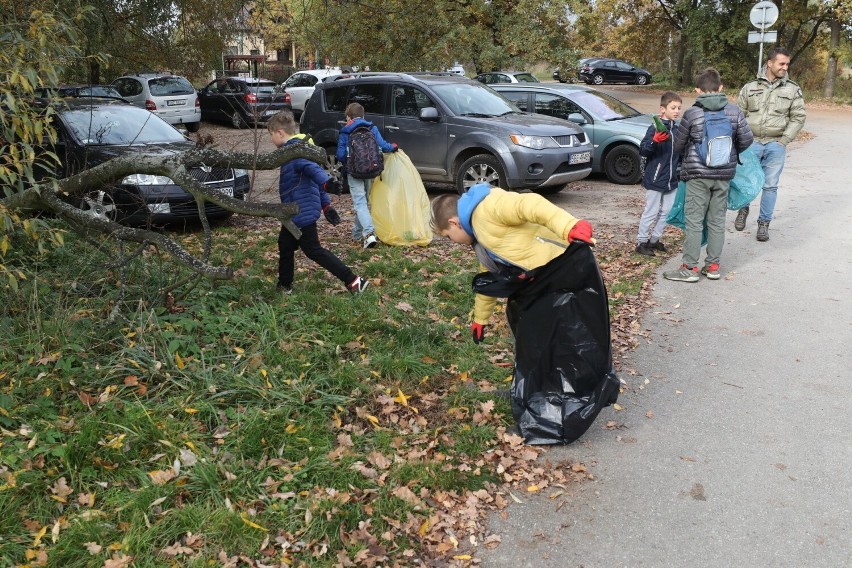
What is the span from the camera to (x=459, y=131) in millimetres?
10766

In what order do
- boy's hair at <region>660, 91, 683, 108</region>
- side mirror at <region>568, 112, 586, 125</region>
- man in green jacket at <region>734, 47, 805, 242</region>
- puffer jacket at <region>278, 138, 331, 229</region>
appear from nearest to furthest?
puffer jacket at <region>278, 138, 331, 229</region> < boy's hair at <region>660, 91, 683, 108</region> < man in green jacket at <region>734, 47, 805, 242</region> < side mirror at <region>568, 112, 586, 125</region>

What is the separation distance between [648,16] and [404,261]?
3747 centimetres

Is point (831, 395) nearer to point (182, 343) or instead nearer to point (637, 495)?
point (637, 495)

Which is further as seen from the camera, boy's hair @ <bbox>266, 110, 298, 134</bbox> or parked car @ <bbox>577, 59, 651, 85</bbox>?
parked car @ <bbox>577, 59, 651, 85</bbox>

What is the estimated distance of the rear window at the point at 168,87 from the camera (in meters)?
21.9

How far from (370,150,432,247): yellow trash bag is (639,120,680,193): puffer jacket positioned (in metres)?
2.60

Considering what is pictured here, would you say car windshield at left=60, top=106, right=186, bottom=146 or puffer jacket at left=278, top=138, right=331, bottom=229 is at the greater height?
car windshield at left=60, top=106, right=186, bottom=146

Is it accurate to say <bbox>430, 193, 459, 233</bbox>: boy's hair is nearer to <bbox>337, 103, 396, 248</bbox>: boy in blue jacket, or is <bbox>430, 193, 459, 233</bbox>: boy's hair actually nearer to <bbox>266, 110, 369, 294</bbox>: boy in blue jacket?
<bbox>266, 110, 369, 294</bbox>: boy in blue jacket

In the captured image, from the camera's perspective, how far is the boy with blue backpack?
6.88 m

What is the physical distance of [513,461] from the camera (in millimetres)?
4203

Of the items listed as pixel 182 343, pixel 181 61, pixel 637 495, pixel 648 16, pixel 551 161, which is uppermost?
pixel 648 16

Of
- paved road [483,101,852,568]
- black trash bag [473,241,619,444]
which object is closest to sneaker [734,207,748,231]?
paved road [483,101,852,568]

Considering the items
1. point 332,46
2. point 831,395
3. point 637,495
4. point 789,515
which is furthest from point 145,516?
point 332,46

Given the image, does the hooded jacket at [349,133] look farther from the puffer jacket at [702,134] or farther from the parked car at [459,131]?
the puffer jacket at [702,134]
